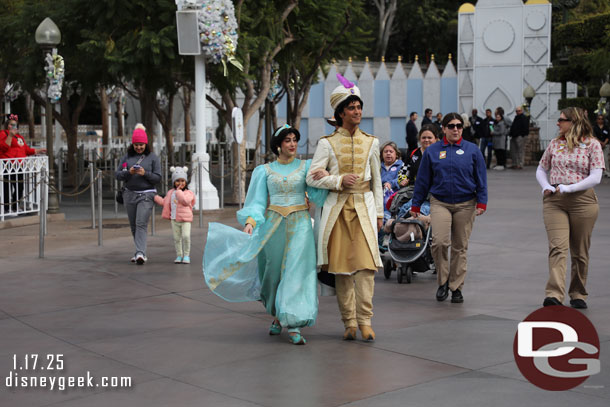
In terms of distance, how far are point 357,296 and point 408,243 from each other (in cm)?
273

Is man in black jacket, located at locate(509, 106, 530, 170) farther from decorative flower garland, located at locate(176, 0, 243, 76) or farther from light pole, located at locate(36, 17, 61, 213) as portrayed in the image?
light pole, located at locate(36, 17, 61, 213)

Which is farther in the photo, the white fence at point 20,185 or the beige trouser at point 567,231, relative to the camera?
the white fence at point 20,185

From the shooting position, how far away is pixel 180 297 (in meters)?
9.20

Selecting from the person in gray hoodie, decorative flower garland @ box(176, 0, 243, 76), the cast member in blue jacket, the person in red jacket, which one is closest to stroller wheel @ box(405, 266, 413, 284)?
the cast member in blue jacket

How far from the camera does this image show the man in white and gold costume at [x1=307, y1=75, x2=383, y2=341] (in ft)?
23.4

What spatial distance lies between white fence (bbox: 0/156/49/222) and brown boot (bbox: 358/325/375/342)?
923 centimetres

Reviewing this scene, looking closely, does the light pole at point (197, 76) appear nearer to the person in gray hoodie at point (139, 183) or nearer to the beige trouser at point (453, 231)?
the person in gray hoodie at point (139, 183)

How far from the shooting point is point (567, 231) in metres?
8.27

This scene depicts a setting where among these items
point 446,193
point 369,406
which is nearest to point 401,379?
point 369,406

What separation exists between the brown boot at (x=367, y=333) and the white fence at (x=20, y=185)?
30.3 feet

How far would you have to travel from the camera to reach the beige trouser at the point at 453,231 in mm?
8695

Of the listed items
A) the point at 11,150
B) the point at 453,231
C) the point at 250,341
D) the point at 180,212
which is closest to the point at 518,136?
the point at 11,150

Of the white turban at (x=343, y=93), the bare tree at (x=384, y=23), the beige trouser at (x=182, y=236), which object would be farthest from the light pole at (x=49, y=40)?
the bare tree at (x=384, y=23)

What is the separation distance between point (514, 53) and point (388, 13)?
698 inches
